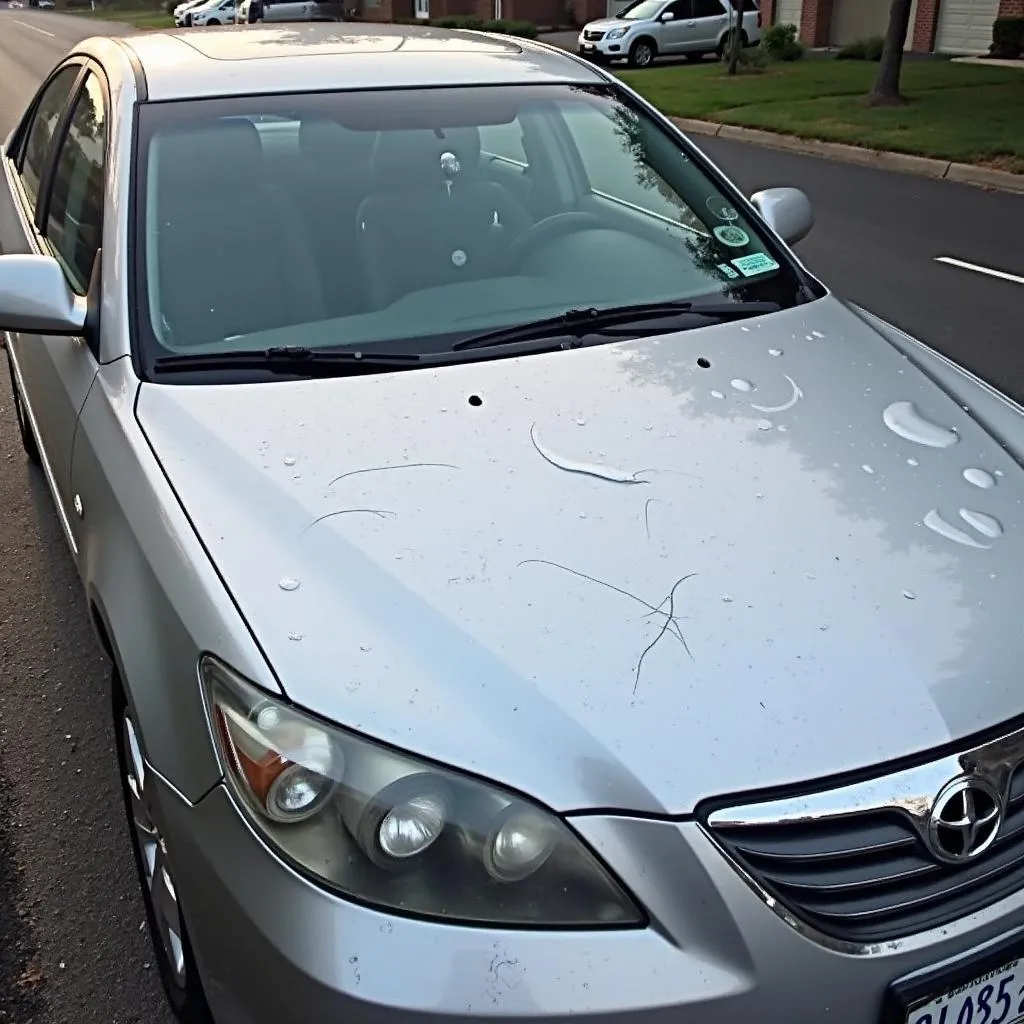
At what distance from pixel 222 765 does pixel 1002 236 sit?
27.6ft

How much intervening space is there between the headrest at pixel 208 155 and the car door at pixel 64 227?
0.63 feet

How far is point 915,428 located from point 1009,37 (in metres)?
22.2

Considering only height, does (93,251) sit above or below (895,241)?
above

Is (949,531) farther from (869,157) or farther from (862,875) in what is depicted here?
(869,157)

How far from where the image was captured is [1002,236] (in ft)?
28.3

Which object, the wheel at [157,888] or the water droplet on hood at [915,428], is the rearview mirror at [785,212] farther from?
the wheel at [157,888]

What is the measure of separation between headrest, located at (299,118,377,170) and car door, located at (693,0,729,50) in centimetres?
2382

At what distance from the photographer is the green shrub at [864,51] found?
72.6ft

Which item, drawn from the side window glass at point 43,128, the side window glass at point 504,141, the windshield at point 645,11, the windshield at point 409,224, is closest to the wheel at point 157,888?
the windshield at point 409,224

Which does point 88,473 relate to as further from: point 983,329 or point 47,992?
point 983,329

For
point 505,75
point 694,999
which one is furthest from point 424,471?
point 505,75

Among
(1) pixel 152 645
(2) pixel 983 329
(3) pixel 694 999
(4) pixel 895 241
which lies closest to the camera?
(3) pixel 694 999

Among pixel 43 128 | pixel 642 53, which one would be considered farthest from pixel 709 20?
pixel 43 128

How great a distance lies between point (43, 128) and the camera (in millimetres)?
4062
